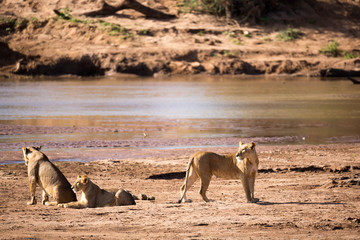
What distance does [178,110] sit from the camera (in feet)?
77.3

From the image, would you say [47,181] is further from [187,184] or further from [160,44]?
[160,44]

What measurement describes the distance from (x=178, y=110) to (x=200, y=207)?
604 inches

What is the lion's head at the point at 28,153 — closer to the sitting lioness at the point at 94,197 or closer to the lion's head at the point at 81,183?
the sitting lioness at the point at 94,197

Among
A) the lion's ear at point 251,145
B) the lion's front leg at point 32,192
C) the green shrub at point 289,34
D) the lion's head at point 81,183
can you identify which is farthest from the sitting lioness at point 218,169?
the green shrub at point 289,34

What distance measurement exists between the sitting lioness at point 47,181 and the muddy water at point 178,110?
6771 mm

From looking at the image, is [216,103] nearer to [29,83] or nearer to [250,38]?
[29,83]

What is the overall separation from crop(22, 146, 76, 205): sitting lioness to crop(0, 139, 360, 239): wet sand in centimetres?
27

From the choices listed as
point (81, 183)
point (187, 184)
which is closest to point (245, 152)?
point (187, 184)

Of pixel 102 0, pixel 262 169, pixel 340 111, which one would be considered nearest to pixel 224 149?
pixel 262 169

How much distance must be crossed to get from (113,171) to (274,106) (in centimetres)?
1401

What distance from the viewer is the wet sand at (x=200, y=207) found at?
23.3 feet

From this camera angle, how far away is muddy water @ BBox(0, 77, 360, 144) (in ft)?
58.1

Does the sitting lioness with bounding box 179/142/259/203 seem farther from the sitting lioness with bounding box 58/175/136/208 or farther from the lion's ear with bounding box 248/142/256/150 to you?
the sitting lioness with bounding box 58/175/136/208

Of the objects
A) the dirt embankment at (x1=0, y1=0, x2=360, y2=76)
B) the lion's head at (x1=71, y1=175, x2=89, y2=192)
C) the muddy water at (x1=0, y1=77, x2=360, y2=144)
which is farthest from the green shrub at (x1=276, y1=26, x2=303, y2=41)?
the lion's head at (x1=71, y1=175, x2=89, y2=192)
